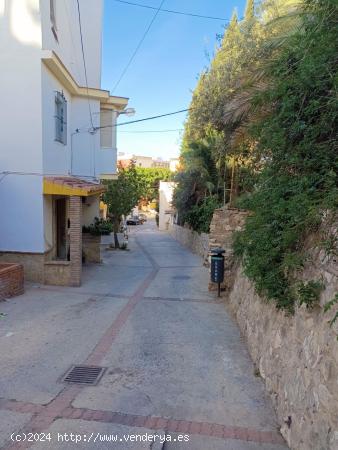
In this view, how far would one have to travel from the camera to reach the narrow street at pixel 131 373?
4270 millimetres

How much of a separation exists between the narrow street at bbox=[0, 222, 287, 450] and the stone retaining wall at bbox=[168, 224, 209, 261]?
834 cm

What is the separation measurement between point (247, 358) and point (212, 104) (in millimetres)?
12786

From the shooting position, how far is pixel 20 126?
11.2 m

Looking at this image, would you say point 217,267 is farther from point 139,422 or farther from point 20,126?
point 20,126

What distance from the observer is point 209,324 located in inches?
327

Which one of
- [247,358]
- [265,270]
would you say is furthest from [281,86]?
[247,358]

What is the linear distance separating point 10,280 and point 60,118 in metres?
5.72

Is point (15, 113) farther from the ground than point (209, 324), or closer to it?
farther from the ground

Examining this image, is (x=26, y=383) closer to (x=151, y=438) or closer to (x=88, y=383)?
(x=88, y=383)

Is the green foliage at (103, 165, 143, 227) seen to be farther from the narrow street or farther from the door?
the narrow street

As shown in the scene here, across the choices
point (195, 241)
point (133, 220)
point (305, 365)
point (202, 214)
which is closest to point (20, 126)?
point (305, 365)

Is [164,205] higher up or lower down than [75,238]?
higher up

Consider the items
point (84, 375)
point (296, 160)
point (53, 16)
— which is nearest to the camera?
point (296, 160)

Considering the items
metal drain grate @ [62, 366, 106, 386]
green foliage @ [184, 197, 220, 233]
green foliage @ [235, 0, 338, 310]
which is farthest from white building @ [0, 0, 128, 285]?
green foliage @ [184, 197, 220, 233]
